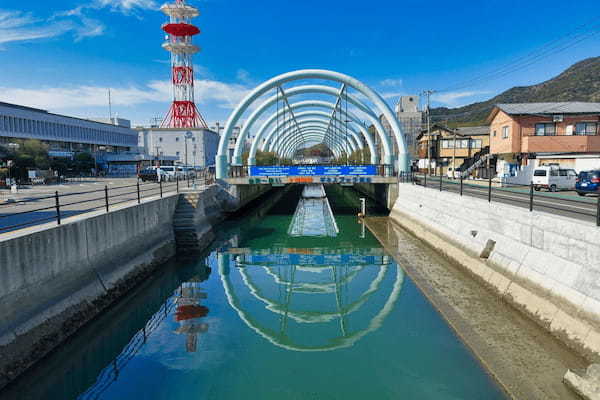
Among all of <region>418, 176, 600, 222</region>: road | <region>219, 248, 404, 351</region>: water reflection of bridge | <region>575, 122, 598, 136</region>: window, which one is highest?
<region>575, 122, 598, 136</region>: window

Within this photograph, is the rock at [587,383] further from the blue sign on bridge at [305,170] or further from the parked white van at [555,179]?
the blue sign on bridge at [305,170]

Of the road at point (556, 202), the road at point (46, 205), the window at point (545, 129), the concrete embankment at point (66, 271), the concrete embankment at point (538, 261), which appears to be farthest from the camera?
the window at point (545, 129)

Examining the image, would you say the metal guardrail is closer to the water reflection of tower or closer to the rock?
the water reflection of tower

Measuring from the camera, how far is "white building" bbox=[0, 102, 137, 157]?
58.0 m

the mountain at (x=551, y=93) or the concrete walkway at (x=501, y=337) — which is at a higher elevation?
the mountain at (x=551, y=93)

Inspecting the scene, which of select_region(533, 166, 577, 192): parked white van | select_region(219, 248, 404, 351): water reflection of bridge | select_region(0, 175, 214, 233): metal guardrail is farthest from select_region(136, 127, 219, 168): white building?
select_region(533, 166, 577, 192): parked white van

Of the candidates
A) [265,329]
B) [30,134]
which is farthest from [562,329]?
[30,134]

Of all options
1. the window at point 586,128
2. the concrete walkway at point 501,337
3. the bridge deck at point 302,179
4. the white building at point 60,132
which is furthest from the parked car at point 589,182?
the white building at point 60,132

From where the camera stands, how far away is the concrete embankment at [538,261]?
25.0 feet

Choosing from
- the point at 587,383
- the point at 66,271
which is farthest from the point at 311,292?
the point at 587,383

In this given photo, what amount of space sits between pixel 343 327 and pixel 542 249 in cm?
554

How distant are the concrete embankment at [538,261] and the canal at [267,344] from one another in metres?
2.17

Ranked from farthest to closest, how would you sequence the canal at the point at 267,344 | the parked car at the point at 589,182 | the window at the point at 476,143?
the window at the point at 476,143
the parked car at the point at 589,182
the canal at the point at 267,344

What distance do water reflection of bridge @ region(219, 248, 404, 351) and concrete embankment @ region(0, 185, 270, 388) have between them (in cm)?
339
